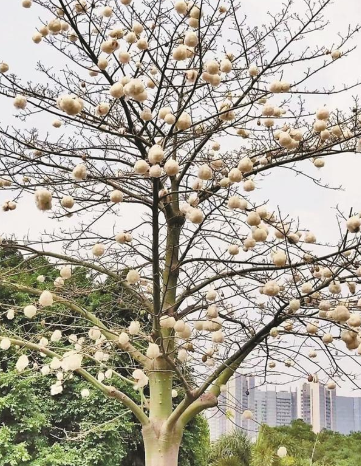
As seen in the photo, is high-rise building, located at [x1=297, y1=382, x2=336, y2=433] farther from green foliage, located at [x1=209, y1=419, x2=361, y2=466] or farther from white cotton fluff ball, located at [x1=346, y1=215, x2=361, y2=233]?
white cotton fluff ball, located at [x1=346, y1=215, x2=361, y2=233]

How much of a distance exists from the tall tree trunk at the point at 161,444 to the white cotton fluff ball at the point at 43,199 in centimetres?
84

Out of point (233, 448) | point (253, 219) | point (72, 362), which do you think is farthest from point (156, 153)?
point (233, 448)

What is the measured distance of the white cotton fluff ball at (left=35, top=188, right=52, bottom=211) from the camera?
3.90 ft

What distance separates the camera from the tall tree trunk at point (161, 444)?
167 centimetres

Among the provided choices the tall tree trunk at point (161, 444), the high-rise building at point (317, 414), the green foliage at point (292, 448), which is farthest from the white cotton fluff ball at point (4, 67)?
the high-rise building at point (317, 414)

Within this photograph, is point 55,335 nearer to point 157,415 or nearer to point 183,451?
point 157,415

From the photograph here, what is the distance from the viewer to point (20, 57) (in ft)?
6.93

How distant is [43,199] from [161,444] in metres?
0.89

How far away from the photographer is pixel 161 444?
1.68m

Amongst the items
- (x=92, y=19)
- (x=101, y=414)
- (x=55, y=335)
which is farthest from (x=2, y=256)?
(x=92, y=19)

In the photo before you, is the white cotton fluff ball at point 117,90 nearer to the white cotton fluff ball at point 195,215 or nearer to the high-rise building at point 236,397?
the white cotton fluff ball at point 195,215

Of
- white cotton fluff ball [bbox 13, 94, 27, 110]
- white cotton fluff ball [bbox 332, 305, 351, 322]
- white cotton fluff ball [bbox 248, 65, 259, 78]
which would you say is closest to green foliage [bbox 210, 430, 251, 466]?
white cotton fluff ball [bbox 332, 305, 351, 322]

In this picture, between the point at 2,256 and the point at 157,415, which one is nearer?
the point at 157,415

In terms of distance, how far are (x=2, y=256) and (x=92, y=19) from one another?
2.18m
